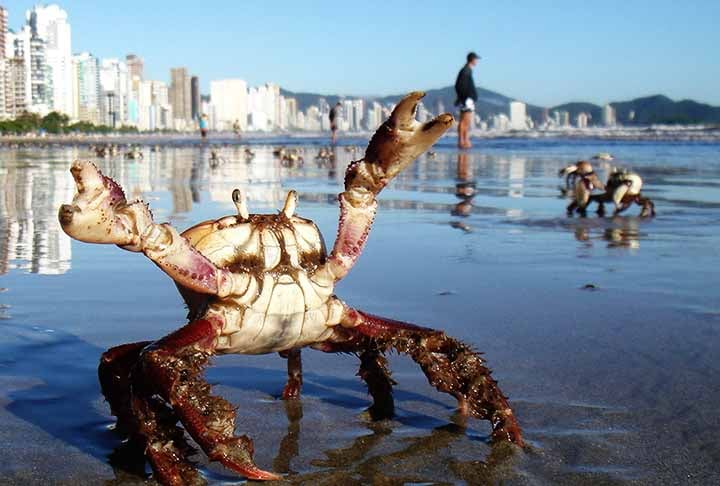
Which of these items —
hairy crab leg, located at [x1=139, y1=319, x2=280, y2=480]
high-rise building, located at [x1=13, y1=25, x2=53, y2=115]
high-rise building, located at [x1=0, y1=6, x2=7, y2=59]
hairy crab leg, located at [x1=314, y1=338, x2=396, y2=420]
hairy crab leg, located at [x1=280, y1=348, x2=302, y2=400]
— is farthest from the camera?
high-rise building, located at [x1=0, y1=6, x2=7, y2=59]

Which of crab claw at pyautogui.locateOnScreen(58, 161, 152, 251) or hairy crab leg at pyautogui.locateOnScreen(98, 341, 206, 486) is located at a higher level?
crab claw at pyautogui.locateOnScreen(58, 161, 152, 251)

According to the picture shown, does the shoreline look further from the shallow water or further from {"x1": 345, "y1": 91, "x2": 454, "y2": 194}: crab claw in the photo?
{"x1": 345, "y1": 91, "x2": 454, "y2": 194}: crab claw

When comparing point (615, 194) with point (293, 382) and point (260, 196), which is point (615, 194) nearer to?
point (260, 196)

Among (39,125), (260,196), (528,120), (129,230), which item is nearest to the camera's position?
(129,230)

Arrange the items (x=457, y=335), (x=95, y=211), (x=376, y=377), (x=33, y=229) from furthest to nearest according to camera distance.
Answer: (x=33, y=229), (x=457, y=335), (x=376, y=377), (x=95, y=211)

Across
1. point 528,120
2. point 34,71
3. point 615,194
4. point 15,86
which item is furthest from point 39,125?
point 615,194

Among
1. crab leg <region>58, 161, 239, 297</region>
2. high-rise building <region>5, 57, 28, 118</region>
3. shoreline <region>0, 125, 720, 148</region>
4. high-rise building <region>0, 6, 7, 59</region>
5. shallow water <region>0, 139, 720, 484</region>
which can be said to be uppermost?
Answer: high-rise building <region>0, 6, 7, 59</region>

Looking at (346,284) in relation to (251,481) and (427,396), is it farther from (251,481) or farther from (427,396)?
(251,481)

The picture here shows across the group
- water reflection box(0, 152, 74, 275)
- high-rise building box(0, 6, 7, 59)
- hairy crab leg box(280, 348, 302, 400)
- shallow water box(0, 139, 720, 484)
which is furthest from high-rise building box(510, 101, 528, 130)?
hairy crab leg box(280, 348, 302, 400)

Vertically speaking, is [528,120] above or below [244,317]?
above
